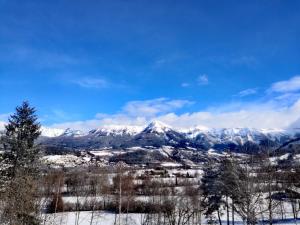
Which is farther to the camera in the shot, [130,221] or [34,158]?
[130,221]

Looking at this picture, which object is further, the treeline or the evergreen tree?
the evergreen tree

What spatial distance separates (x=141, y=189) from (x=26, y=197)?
8656 centimetres

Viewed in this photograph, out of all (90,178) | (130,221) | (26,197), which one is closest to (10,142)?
(26,197)

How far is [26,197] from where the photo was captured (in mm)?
33438

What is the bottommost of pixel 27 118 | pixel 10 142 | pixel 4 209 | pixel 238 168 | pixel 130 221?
pixel 130 221

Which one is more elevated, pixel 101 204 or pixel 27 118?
pixel 27 118

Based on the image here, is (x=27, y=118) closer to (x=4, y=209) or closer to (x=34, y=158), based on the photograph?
(x=34, y=158)

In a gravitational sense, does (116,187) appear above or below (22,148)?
below

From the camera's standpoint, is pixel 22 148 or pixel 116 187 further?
pixel 116 187

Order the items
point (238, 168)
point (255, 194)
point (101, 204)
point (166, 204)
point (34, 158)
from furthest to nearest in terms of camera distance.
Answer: point (101, 204)
point (166, 204)
point (34, 158)
point (238, 168)
point (255, 194)

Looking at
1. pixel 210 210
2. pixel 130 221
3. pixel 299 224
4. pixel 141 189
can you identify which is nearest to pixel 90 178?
pixel 141 189

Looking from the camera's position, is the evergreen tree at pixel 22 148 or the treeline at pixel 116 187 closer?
the treeline at pixel 116 187

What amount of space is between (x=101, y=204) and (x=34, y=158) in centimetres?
5034

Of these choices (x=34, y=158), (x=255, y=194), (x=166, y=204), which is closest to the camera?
(x=255, y=194)
